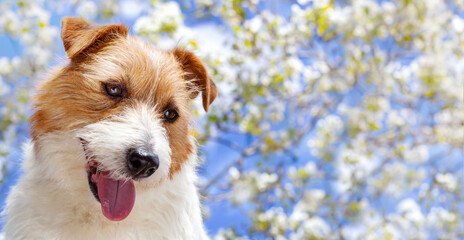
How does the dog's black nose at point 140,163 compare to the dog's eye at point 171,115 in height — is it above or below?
below

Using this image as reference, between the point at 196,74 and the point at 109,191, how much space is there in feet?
3.04

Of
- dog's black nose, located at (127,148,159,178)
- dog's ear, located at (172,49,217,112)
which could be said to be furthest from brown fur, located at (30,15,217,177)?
dog's black nose, located at (127,148,159,178)

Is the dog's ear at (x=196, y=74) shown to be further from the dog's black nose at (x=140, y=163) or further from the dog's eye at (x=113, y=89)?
the dog's black nose at (x=140, y=163)

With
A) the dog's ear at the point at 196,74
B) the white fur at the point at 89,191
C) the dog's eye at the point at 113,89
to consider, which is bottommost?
the white fur at the point at 89,191

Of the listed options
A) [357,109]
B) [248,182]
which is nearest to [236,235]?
[248,182]

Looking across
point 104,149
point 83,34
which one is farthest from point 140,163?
point 83,34

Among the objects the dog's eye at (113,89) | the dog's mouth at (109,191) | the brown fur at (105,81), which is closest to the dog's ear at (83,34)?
the brown fur at (105,81)

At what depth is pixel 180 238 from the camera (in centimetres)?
267

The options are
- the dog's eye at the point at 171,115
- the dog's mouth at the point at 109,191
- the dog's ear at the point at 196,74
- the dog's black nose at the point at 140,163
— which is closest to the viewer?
the dog's black nose at the point at 140,163

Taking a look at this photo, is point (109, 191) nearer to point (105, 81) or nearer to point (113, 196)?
point (113, 196)

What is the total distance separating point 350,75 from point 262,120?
132 cm

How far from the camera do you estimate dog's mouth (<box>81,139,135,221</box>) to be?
7.86ft

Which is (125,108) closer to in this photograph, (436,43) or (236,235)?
(236,235)

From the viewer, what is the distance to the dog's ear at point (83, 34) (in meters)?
2.49
